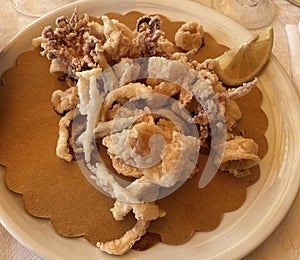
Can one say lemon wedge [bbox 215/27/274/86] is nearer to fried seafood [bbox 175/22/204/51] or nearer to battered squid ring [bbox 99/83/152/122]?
fried seafood [bbox 175/22/204/51]

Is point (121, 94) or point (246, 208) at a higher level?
point (121, 94)

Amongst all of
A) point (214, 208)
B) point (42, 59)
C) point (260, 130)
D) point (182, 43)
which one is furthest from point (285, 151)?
point (42, 59)

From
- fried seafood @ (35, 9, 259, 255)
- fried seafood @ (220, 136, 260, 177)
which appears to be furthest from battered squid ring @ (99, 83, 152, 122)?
fried seafood @ (220, 136, 260, 177)

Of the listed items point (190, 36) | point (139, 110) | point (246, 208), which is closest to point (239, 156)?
point (246, 208)

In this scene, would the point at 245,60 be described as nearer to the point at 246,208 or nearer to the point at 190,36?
the point at 190,36

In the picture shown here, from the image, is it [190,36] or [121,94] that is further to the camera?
[190,36]

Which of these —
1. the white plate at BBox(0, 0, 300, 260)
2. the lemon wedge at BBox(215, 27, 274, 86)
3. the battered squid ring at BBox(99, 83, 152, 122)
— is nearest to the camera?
the white plate at BBox(0, 0, 300, 260)

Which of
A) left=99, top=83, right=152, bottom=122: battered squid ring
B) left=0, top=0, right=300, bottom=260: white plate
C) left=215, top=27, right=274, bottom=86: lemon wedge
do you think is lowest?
left=0, top=0, right=300, bottom=260: white plate
